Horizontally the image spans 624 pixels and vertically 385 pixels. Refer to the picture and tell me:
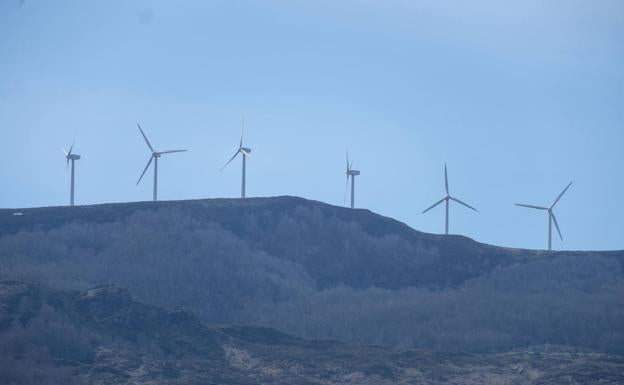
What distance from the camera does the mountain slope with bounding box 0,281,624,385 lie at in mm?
50906

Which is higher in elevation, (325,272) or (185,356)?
(325,272)

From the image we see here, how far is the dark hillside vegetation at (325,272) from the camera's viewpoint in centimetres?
6931

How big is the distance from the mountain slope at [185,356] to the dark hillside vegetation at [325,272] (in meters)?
8.51

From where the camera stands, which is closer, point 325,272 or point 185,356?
point 185,356

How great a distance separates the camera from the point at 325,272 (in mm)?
89562

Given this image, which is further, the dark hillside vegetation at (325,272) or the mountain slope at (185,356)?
the dark hillside vegetation at (325,272)

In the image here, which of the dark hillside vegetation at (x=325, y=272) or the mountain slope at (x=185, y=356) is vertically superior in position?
the dark hillside vegetation at (x=325, y=272)

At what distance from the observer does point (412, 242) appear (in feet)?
318

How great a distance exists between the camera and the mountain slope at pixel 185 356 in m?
50.9

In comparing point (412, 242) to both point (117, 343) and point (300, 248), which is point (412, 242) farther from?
point (117, 343)

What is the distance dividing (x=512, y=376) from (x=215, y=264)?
33567 millimetres

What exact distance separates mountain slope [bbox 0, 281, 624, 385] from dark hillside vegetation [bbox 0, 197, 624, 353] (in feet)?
27.9

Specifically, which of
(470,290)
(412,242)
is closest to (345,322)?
(470,290)

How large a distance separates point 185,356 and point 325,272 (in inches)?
1381
